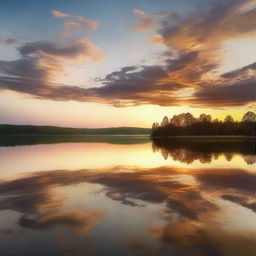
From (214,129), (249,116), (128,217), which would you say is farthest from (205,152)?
(249,116)

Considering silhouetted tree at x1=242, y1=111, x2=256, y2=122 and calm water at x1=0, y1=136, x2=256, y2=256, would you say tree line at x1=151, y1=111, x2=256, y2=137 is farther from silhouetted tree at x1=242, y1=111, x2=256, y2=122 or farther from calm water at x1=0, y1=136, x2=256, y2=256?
calm water at x1=0, y1=136, x2=256, y2=256

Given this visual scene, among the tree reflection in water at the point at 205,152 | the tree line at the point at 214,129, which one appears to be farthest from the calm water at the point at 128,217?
the tree line at the point at 214,129

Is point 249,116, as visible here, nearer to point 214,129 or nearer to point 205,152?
point 214,129

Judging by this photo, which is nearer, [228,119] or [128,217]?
[128,217]

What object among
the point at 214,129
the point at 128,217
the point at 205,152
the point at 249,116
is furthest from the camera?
the point at 249,116

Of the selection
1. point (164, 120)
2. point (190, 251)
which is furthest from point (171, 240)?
point (164, 120)

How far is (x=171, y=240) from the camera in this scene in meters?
8.30

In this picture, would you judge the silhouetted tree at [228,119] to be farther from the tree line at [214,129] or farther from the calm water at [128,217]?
the calm water at [128,217]

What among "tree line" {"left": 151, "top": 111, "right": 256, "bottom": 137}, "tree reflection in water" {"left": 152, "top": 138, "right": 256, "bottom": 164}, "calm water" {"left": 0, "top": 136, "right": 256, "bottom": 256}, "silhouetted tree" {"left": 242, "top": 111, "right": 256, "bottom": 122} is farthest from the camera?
"silhouetted tree" {"left": 242, "top": 111, "right": 256, "bottom": 122}

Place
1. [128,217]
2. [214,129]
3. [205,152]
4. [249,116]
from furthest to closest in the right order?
[249,116] → [214,129] → [205,152] → [128,217]

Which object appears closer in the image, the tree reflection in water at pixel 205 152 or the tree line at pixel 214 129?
the tree reflection in water at pixel 205 152

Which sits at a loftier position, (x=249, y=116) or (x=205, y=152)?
(x=249, y=116)

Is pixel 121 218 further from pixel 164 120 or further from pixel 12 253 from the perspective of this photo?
pixel 164 120

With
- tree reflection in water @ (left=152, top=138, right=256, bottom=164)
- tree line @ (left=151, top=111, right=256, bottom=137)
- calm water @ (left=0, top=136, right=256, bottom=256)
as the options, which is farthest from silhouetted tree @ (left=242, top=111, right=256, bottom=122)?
calm water @ (left=0, top=136, right=256, bottom=256)
